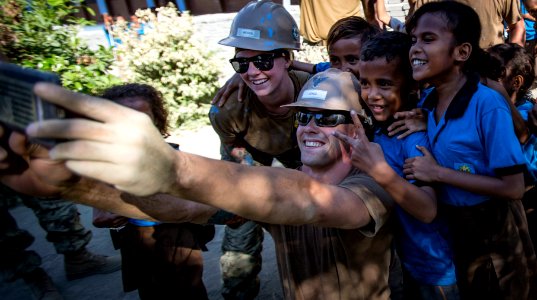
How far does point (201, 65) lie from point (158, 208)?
6380mm

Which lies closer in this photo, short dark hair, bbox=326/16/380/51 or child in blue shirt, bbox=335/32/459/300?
child in blue shirt, bbox=335/32/459/300

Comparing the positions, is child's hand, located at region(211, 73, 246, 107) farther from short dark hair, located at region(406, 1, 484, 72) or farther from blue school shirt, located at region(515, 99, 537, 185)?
blue school shirt, located at region(515, 99, 537, 185)

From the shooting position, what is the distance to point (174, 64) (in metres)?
7.50

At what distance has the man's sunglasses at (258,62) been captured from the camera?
2.82m

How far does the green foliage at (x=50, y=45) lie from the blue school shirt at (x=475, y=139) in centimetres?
434

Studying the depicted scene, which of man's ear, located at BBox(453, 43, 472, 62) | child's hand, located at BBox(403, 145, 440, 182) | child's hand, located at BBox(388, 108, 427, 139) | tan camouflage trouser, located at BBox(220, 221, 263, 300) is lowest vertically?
tan camouflage trouser, located at BBox(220, 221, 263, 300)

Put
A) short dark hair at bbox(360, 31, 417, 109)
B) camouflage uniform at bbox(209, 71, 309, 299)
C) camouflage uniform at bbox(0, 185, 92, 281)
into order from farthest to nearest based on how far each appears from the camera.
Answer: camouflage uniform at bbox(0, 185, 92, 281) → camouflage uniform at bbox(209, 71, 309, 299) → short dark hair at bbox(360, 31, 417, 109)

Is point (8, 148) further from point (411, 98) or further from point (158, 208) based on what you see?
point (411, 98)

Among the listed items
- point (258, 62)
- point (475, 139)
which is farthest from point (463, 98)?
point (258, 62)

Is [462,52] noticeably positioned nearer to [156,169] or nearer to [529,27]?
[156,169]

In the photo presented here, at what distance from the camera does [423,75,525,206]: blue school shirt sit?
179 cm

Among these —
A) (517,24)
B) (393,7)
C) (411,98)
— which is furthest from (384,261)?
(393,7)

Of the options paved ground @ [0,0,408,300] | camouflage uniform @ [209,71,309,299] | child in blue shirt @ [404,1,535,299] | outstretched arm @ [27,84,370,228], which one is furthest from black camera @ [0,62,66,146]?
paved ground @ [0,0,408,300]

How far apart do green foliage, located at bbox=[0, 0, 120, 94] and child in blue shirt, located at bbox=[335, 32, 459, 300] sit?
395 centimetres
